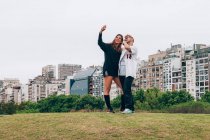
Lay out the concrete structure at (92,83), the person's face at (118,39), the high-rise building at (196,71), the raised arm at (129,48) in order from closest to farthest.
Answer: the raised arm at (129,48) < the person's face at (118,39) < the high-rise building at (196,71) < the concrete structure at (92,83)

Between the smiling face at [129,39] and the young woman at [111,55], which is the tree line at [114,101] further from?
the smiling face at [129,39]

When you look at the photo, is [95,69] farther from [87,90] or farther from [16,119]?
[16,119]

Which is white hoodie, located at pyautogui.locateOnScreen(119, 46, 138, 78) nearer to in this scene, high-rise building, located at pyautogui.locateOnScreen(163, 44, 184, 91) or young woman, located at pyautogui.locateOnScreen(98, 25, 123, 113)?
young woman, located at pyautogui.locateOnScreen(98, 25, 123, 113)

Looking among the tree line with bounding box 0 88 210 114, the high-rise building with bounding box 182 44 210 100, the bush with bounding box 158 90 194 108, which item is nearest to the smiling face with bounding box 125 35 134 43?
the tree line with bounding box 0 88 210 114

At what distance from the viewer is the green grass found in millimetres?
15219

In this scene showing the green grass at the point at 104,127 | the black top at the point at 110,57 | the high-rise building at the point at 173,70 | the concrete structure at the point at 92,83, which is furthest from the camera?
the concrete structure at the point at 92,83

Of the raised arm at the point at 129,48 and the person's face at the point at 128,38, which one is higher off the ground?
the person's face at the point at 128,38

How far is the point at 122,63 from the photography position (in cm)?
1812

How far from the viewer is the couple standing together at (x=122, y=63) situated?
17.9 m

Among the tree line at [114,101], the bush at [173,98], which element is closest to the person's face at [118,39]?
the tree line at [114,101]

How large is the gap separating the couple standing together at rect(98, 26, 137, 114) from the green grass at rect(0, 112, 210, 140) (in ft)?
2.61

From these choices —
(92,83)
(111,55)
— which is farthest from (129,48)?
(92,83)

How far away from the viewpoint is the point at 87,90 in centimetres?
19550

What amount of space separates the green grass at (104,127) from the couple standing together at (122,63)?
80 cm
